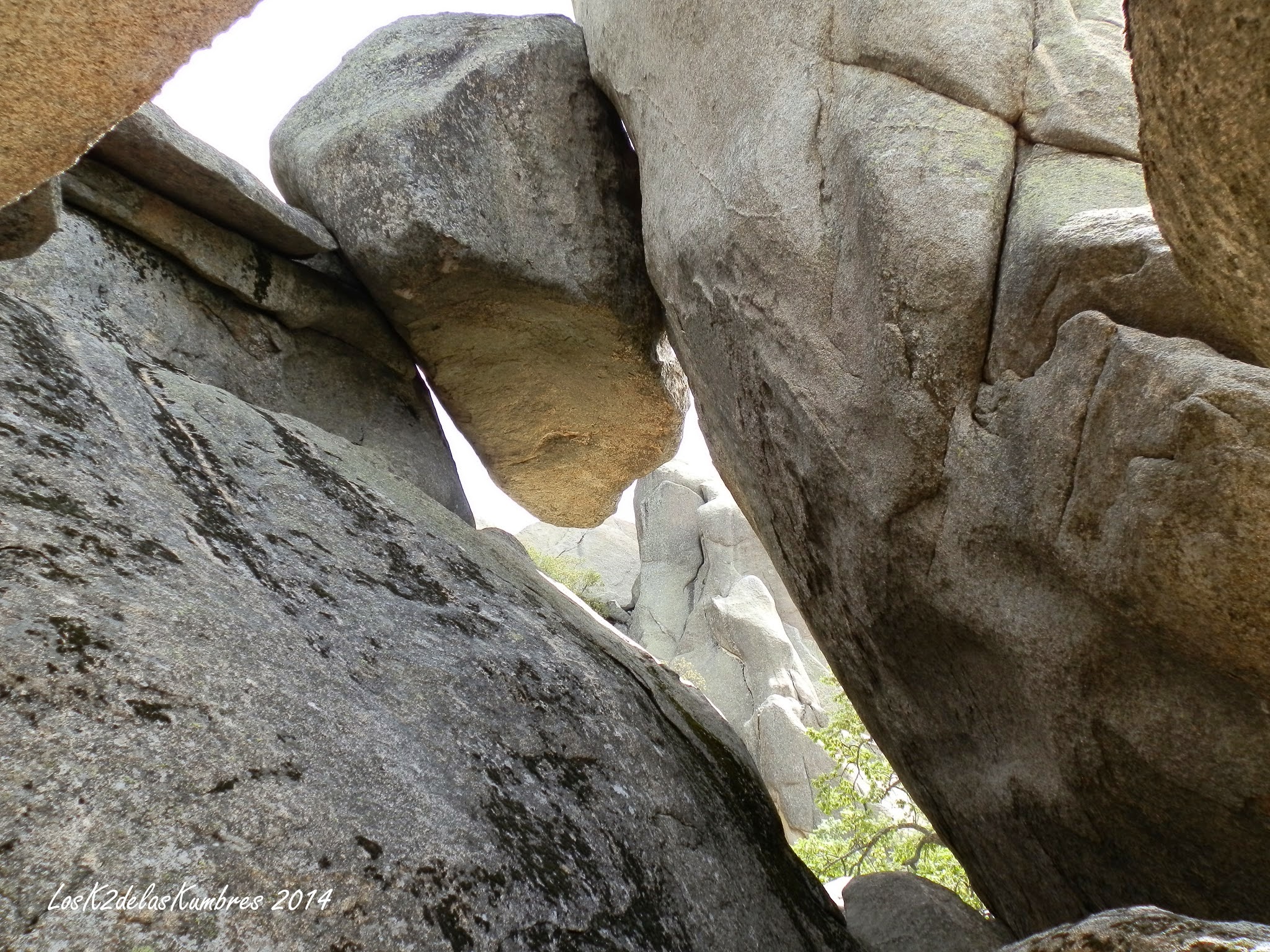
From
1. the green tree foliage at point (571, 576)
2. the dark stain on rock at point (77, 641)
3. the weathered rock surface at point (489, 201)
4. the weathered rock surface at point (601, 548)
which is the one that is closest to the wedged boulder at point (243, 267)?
the weathered rock surface at point (489, 201)

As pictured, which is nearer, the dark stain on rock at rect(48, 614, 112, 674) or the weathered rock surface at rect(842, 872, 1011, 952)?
the dark stain on rock at rect(48, 614, 112, 674)

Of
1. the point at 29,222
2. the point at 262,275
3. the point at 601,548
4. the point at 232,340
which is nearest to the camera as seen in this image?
the point at 29,222

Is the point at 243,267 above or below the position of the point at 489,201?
below

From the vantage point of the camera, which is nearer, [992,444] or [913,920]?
[992,444]

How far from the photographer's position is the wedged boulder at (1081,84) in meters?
5.27

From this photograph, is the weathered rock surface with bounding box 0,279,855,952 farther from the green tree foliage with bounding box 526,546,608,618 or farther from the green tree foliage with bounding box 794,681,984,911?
the green tree foliage with bounding box 526,546,608,618

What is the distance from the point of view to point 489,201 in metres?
8.50

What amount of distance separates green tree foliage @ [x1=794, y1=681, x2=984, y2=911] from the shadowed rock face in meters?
4.75

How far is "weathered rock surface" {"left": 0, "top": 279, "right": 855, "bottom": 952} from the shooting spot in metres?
3.13

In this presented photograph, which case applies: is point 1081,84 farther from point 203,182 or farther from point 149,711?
point 203,182

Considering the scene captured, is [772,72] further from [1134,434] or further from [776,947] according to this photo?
[776,947]

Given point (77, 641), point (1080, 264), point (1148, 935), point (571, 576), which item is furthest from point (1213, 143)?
point (571, 576)

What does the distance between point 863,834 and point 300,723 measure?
10.3 meters

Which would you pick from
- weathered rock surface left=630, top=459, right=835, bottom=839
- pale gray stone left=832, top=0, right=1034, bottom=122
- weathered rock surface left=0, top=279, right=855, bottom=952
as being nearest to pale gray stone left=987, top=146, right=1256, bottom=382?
pale gray stone left=832, top=0, right=1034, bottom=122
